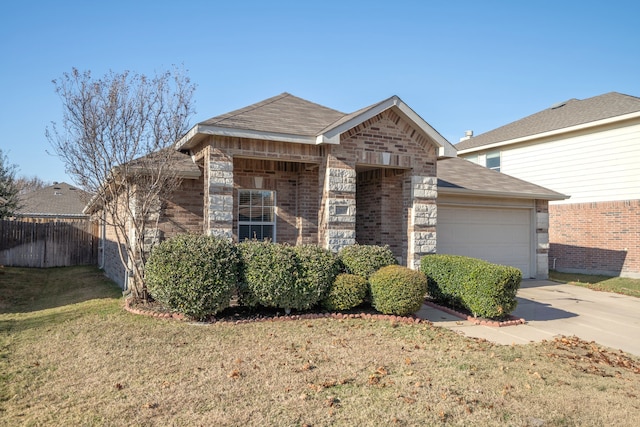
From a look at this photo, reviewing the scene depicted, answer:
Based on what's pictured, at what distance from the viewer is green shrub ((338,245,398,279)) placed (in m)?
9.17

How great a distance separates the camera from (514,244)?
1534cm

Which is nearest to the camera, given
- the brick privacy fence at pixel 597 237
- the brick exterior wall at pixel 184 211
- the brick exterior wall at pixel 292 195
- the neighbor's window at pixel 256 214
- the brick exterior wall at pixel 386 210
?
the brick exterior wall at pixel 184 211

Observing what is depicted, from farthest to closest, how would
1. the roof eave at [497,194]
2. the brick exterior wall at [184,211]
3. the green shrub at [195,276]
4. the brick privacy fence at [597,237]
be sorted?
1. the brick privacy fence at [597,237]
2. the roof eave at [497,194]
3. the brick exterior wall at [184,211]
4. the green shrub at [195,276]

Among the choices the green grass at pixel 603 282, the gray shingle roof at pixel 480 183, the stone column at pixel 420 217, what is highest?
the gray shingle roof at pixel 480 183

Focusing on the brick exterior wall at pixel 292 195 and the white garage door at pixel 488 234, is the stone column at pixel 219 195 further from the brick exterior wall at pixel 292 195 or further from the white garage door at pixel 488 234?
the white garage door at pixel 488 234

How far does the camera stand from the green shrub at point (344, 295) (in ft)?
28.0

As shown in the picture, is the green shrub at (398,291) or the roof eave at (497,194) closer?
the green shrub at (398,291)

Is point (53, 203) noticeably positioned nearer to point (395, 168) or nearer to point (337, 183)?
point (337, 183)

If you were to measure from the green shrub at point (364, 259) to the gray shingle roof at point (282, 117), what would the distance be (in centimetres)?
288

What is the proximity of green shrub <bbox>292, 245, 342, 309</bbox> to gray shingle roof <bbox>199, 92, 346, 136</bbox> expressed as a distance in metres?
3.07

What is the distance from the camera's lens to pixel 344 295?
854cm

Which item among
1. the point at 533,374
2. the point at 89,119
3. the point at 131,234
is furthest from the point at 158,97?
the point at 533,374

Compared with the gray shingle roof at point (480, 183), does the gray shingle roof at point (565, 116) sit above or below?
above

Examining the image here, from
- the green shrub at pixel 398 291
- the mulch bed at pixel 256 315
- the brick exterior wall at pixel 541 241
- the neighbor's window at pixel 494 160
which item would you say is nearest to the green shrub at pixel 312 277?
the mulch bed at pixel 256 315
